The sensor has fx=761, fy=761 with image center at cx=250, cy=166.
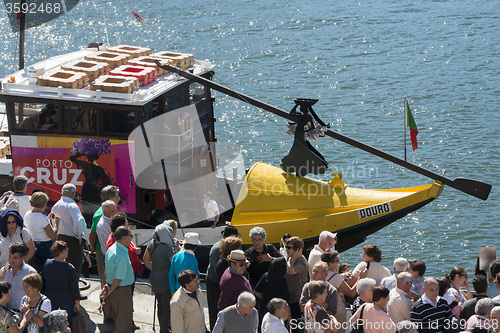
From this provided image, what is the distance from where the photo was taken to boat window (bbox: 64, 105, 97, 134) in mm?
12922

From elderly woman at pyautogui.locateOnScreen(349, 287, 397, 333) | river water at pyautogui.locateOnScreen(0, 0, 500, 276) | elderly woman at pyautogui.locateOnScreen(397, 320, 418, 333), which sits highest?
elderly woman at pyautogui.locateOnScreen(397, 320, 418, 333)

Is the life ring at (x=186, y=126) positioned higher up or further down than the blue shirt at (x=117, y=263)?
higher up

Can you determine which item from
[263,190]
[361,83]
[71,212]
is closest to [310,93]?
[361,83]

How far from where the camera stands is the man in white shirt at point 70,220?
10.2 meters

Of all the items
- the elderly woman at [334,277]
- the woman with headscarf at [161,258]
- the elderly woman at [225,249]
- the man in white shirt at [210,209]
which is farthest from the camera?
the man in white shirt at [210,209]

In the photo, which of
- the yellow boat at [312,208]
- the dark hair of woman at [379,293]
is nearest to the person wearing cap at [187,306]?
the dark hair of woman at [379,293]

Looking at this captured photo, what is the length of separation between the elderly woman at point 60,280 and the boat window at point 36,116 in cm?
514

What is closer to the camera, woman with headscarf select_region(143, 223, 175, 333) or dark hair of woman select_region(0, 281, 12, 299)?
dark hair of woman select_region(0, 281, 12, 299)

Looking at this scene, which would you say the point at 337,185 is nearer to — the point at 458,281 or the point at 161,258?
the point at 458,281

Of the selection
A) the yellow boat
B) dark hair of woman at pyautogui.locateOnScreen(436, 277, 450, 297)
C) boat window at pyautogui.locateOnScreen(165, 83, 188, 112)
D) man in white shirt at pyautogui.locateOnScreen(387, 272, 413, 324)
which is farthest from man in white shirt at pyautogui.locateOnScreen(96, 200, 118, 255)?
dark hair of woman at pyautogui.locateOnScreen(436, 277, 450, 297)

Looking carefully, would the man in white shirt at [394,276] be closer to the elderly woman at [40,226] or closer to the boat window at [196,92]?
the elderly woman at [40,226]

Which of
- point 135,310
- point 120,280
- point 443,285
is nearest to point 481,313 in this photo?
point 443,285

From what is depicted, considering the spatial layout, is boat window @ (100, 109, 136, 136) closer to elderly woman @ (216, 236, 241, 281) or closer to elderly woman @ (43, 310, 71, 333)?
elderly woman @ (216, 236, 241, 281)

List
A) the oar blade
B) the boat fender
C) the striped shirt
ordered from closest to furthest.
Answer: the striped shirt < the oar blade < the boat fender
